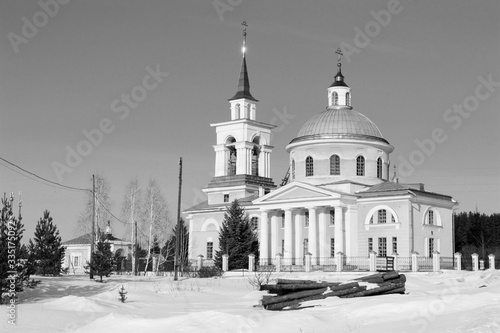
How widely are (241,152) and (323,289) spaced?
111 feet

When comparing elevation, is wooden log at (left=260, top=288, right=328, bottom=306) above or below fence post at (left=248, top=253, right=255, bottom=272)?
below

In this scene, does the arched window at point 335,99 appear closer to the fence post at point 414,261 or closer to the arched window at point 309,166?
the arched window at point 309,166

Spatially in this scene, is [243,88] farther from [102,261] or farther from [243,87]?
[102,261]

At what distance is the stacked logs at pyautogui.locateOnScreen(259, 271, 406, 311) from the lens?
2306 cm

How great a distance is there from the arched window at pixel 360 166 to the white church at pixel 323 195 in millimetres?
65

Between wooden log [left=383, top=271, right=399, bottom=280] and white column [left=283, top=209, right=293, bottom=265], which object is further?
white column [left=283, top=209, right=293, bottom=265]

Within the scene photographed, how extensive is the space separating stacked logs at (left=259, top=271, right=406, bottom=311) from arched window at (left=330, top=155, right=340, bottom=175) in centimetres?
2736

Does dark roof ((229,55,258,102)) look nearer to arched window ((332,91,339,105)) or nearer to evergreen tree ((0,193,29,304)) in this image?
arched window ((332,91,339,105))

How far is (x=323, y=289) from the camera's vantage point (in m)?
24.1

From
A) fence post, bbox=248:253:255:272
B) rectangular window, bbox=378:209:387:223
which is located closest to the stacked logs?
rectangular window, bbox=378:209:387:223

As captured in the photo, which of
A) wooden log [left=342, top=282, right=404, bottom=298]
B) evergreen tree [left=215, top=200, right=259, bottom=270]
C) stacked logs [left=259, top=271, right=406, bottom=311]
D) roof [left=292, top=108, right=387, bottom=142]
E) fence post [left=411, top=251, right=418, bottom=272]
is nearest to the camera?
stacked logs [left=259, top=271, right=406, bottom=311]

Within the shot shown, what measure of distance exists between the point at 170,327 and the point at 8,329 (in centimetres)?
399

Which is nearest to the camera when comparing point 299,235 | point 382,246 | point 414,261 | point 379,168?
point 414,261

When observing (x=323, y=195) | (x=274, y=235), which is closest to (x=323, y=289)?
(x=323, y=195)
